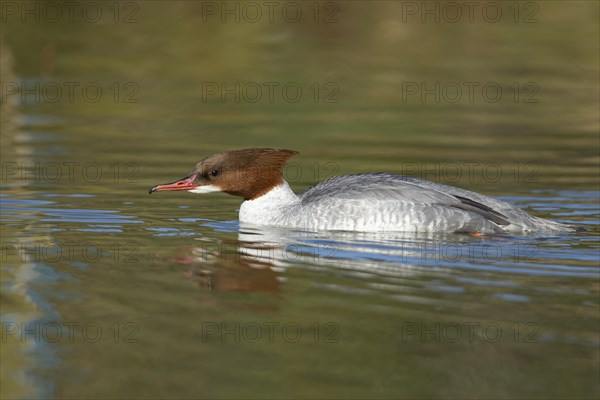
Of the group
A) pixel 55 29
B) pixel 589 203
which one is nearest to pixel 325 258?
pixel 589 203

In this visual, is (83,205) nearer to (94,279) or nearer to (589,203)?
(94,279)

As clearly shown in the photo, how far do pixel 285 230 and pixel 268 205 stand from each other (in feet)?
1.55

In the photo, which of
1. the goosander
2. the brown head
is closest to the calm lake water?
the goosander

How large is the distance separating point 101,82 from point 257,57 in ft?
10.6

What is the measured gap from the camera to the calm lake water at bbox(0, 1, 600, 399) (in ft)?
22.0

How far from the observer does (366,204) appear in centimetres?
1028

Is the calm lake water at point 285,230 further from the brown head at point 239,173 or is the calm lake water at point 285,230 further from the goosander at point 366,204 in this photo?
the brown head at point 239,173

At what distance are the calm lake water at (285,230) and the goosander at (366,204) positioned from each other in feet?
0.68

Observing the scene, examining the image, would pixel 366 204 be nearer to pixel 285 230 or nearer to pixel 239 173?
pixel 285 230

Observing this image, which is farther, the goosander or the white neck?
the white neck

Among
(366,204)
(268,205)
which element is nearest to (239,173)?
(268,205)

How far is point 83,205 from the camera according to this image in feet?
37.4

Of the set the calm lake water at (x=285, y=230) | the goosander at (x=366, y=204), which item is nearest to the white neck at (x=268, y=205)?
the goosander at (x=366, y=204)

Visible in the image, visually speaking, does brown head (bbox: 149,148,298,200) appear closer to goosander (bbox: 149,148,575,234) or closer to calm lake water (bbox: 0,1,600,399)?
goosander (bbox: 149,148,575,234)
